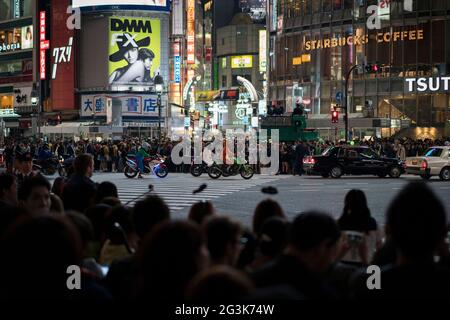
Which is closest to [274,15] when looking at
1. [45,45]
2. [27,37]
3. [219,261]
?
[45,45]

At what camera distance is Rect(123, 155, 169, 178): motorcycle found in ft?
115

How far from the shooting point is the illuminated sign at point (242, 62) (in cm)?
13050

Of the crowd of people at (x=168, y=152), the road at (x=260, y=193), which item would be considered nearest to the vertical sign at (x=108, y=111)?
the crowd of people at (x=168, y=152)

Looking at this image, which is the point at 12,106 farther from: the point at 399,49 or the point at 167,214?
the point at 167,214

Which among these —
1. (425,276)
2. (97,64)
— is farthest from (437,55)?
(425,276)

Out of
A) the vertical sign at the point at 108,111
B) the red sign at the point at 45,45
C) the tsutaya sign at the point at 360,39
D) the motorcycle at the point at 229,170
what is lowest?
the motorcycle at the point at 229,170

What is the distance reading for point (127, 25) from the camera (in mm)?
85812

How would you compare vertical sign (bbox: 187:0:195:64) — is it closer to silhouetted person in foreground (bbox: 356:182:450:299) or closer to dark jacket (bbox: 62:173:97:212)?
dark jacket (bbox: 62:173:97:212)

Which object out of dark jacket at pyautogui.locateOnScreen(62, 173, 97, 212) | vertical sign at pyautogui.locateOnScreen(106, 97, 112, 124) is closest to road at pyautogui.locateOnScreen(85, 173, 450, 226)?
dark jacket at pyautogui.locateOnScreen(62, 173, 97, 212)

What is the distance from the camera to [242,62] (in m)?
131

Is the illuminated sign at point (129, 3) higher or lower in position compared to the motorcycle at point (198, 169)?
higher

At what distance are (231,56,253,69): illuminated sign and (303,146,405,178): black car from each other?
95.6m

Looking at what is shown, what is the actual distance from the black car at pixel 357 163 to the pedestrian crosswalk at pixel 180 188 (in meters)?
3.18

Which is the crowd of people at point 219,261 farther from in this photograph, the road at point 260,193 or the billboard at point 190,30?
the billboard at point 190,30
